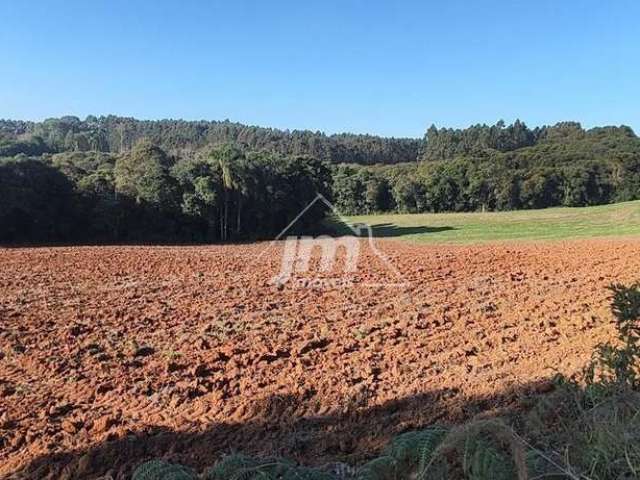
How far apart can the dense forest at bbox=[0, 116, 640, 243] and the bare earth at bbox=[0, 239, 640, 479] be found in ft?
71.5

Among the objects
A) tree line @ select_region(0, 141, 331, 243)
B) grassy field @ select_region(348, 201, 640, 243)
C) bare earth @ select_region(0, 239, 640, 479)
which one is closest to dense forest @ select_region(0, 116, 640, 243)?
tree line @ select_region(0, 141, 331, 243)

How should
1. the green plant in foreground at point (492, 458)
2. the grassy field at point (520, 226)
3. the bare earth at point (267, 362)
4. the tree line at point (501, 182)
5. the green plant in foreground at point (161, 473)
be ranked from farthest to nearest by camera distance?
the tree line at point (501, 182)
the grassy field at point (520, 226)
the bare earth at point (267, 362)
the green plant in foreground at point (161, 473)
the green plant in foreground at point (492, 458)

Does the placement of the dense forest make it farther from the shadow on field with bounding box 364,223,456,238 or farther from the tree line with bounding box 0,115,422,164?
the shadow on field with bounding box 364,223,456,238

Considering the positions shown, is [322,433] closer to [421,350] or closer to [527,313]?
[421,350]

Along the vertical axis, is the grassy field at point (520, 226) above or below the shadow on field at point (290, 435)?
above

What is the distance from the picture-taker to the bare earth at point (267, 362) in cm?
502

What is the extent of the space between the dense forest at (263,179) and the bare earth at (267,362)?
2180cm

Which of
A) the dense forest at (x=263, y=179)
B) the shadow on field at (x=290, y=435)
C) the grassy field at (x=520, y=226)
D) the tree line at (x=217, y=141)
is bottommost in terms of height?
the shadow on field at (x=290, y=435)

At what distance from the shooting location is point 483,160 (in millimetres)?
66938

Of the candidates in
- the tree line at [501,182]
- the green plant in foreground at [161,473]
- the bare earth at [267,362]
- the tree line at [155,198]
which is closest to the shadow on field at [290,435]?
the bare earth at [267,362]

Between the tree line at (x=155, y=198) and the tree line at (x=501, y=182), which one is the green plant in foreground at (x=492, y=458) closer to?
the tree line at (x=155, y=198)

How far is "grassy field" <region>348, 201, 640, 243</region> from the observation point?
3142 centimetres

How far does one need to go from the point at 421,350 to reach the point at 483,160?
63376mm

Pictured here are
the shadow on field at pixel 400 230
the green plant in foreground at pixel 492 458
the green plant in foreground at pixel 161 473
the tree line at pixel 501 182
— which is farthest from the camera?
the tree line at pixel 501 182
